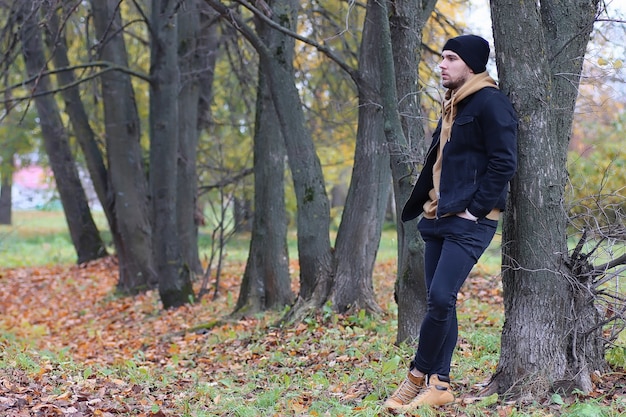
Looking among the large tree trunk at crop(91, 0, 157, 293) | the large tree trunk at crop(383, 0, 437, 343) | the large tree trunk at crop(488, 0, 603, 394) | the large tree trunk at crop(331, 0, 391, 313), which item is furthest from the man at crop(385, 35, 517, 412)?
the large tree trunk at crop(91, 0, 157, 293)

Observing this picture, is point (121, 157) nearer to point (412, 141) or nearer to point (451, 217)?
point (412, 141)

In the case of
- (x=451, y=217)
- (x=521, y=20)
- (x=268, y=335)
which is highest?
(x=521, y=20)

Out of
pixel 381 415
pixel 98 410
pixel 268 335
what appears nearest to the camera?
pixel 381 415

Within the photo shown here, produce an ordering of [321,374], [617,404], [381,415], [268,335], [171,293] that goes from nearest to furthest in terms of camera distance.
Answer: [617,404] < [381,415] < [321,374] < [268,335] < [171,293]

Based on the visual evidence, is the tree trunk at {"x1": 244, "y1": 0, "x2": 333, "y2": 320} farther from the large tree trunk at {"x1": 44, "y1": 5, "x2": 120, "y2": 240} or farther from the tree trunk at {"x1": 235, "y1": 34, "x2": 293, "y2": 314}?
the large tree trunk at {"x1": 44, "y1": 5, "x2": 120, "y2": 240}

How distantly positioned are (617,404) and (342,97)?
957cm

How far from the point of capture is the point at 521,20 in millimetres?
4480

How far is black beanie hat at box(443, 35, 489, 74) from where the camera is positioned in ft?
14.3

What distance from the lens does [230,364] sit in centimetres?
729

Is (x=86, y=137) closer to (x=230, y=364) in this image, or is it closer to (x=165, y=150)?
(x=165, y=150)

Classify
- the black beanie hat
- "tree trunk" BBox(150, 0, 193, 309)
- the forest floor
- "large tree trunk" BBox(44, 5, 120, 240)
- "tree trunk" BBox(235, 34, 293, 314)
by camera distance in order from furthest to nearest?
"large tree trunk" BBox(44, 5, 120, 240) < "tree trunk" BBox(150, 0, 193, 309) < "tree trunk" BBox(235, 34, 293, 314) < the forest floor < the black beanie hat

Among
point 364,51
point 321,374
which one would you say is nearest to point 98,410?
point 321,374

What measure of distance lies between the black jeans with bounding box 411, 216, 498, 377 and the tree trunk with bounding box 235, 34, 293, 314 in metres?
5.15

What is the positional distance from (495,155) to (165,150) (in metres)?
7.83
